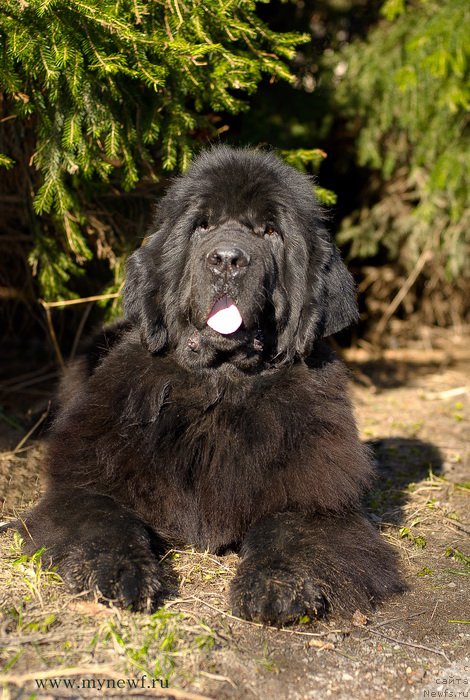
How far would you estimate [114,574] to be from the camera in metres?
2.67

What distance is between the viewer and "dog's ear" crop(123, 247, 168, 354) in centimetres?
346

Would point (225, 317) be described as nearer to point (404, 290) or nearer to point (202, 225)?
point (202, 225)

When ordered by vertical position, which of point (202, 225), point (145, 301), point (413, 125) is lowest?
point (145, 301)

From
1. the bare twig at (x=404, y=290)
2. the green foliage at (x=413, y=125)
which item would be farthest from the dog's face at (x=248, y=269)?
the bare twig at (x=404, y=290)

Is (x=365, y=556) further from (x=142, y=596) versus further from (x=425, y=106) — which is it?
(x=425, y=106)

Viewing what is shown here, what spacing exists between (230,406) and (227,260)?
2.22 ft

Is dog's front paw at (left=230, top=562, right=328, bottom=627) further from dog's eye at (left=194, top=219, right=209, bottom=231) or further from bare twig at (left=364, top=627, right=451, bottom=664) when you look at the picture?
dog's eye at (left=194, top=219, right=209, bottom=231)

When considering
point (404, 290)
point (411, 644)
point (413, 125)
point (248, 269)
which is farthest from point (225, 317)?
point (404, 290)

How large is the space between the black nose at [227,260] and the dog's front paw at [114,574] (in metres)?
1.25

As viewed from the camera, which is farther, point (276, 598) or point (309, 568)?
point (309, 568)

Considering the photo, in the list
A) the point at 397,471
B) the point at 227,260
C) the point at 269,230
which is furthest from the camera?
the point at 397,471

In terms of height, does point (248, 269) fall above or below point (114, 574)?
above

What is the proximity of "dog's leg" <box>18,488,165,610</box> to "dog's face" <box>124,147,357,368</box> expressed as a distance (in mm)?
794

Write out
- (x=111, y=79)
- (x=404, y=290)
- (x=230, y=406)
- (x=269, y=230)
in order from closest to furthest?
1. (x=230, y=406)
2. (x=269, y=230)
3. (x=111, y=79)
4. (x=404, y=290)
